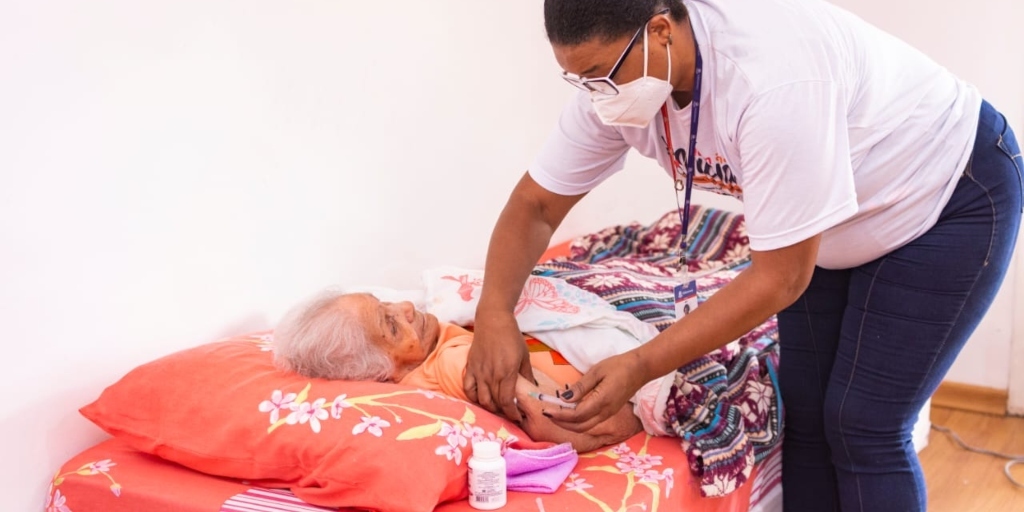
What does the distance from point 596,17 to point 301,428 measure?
31.9 inches

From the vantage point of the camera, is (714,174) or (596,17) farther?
(714,174)

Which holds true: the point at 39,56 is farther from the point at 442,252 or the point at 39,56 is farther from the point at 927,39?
the point at 927,39

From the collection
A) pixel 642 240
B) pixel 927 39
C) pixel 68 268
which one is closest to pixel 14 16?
pixel 68 268

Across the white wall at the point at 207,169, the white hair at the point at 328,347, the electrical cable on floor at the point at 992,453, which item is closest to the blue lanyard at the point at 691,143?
the white hair at the point at 328,347

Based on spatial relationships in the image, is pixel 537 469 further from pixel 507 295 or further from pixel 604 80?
pixel 604 80

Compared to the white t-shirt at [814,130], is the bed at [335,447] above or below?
below

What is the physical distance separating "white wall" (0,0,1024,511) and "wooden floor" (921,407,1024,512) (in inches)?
58.5

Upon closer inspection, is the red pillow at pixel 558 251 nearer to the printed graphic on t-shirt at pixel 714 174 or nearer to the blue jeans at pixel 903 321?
the blue jeans at pixel 903 321

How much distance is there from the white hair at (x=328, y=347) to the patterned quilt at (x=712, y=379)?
56 cm

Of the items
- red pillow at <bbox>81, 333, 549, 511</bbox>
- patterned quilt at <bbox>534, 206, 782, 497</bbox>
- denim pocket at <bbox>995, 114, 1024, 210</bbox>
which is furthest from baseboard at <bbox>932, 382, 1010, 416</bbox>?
red pillow at <bbox>81, 333, 549, 511</bbox>

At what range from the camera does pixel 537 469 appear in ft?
5.37

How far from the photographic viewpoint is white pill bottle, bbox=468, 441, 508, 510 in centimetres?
153

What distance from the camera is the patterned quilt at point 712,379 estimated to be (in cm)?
180

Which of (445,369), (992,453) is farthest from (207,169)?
(992,453)
